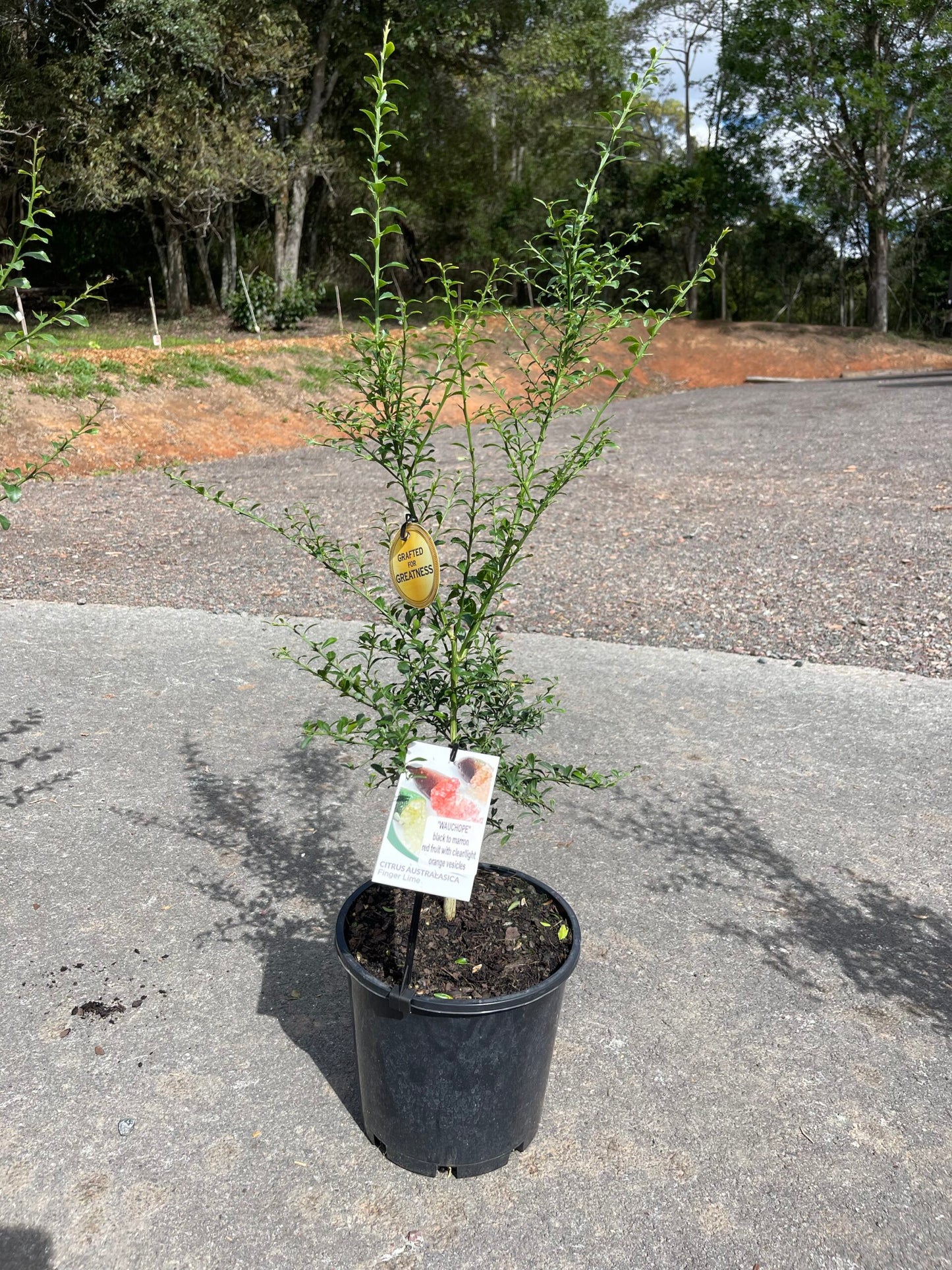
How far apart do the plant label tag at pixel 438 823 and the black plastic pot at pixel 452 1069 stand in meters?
0.27

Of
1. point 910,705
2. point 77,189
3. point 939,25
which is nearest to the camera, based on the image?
point 910,705

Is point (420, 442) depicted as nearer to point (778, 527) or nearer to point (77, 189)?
point (778, 527)

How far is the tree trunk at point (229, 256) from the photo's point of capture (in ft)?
76.5

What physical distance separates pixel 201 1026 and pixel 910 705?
152 inches

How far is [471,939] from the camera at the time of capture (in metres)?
2.47

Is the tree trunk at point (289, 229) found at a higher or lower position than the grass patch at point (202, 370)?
higher

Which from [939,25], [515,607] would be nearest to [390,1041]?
[515,607]

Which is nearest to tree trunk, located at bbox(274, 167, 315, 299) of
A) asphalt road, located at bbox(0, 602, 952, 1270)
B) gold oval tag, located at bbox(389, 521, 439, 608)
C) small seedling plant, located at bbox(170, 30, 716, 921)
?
asphalt road, located at bbox(0, 602, 952, 1270)

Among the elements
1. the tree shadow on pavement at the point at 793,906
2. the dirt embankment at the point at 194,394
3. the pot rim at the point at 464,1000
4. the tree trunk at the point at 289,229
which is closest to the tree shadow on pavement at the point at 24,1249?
the pot rim at the point at 464,1000

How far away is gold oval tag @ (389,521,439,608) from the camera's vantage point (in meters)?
2.21

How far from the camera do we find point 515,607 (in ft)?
21.8

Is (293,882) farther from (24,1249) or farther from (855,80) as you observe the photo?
(855,80)

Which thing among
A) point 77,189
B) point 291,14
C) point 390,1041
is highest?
point 291,14

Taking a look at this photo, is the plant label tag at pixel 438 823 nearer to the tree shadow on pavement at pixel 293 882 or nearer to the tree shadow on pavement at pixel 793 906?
the tree shadow on pavement at pixel 293 882
